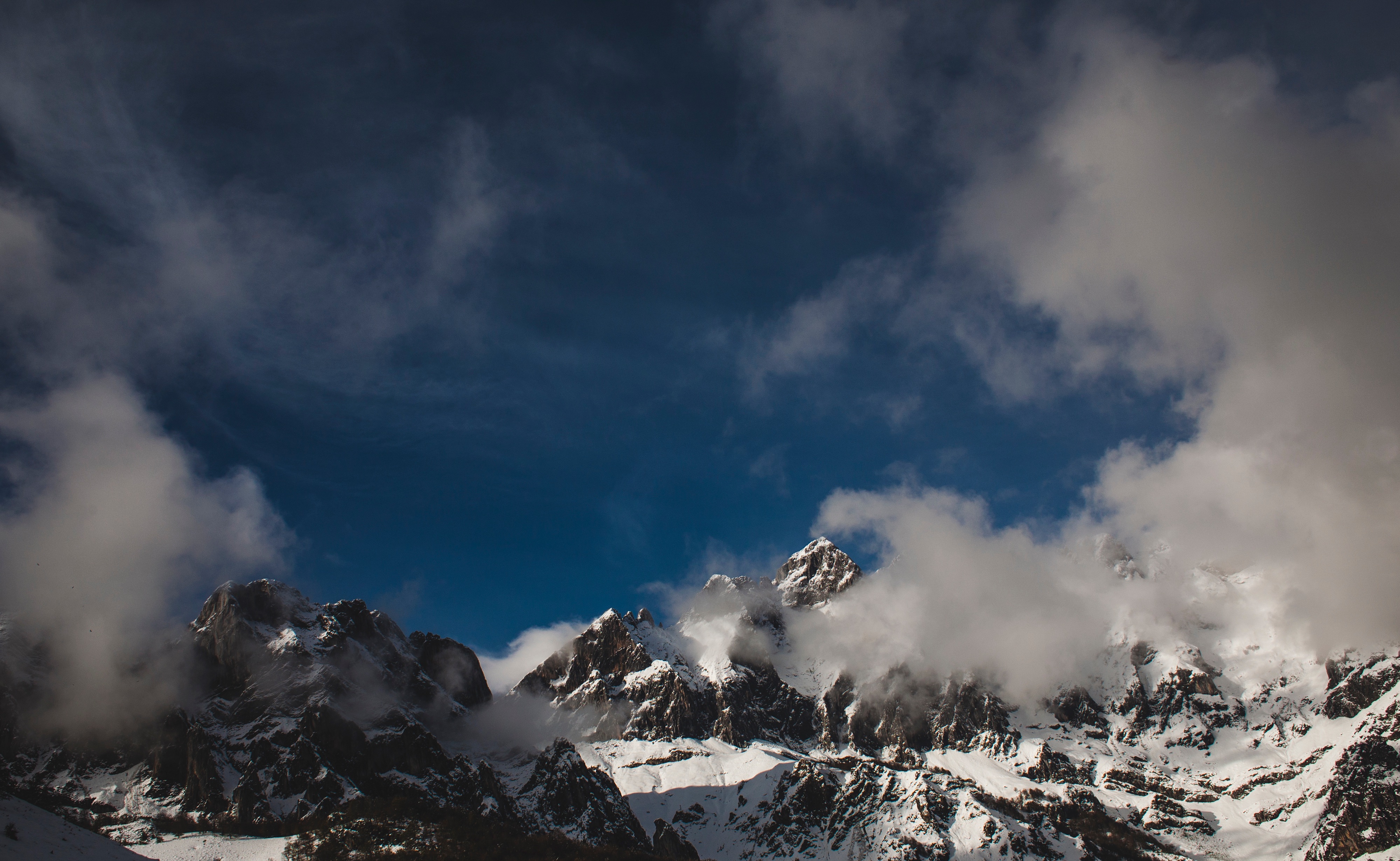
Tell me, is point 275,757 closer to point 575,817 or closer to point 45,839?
point 575,817

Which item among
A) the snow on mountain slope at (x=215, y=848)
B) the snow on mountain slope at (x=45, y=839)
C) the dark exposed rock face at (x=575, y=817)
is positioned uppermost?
the dark exposed rock face at (x=575, y=817)

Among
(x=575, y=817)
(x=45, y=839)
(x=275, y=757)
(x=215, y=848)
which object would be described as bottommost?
(x=215, y=848)

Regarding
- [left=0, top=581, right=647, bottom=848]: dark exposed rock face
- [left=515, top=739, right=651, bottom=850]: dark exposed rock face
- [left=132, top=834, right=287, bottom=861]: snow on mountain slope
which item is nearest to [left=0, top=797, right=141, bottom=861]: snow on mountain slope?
[left=132, top=834, right=287, bottom=861]: snow on mountain slope

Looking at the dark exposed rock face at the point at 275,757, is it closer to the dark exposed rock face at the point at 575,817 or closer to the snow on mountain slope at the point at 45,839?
the dark exposed rock face at the point at 575,817

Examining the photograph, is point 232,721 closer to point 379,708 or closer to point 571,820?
point 379,708

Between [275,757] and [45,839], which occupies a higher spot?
[275,757]

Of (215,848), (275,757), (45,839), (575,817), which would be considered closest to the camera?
(45,839)

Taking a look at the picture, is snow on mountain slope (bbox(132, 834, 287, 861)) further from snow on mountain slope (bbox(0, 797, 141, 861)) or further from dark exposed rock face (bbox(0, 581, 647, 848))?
snow on mountain slope (bbox(0, 797, 141, 861))

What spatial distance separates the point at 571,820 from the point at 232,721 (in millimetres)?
86855

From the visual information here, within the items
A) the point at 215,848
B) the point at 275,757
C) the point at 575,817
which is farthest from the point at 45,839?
the point at 575,817

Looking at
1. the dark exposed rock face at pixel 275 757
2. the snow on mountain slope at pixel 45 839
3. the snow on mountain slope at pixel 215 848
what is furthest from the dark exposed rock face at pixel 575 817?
the snow on mountain slope at pixel 45 839

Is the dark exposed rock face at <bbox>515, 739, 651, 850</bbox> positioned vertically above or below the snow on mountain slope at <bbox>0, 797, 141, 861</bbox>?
above

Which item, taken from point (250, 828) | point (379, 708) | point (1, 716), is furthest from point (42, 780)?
point (379, 708)

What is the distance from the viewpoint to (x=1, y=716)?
161 m
